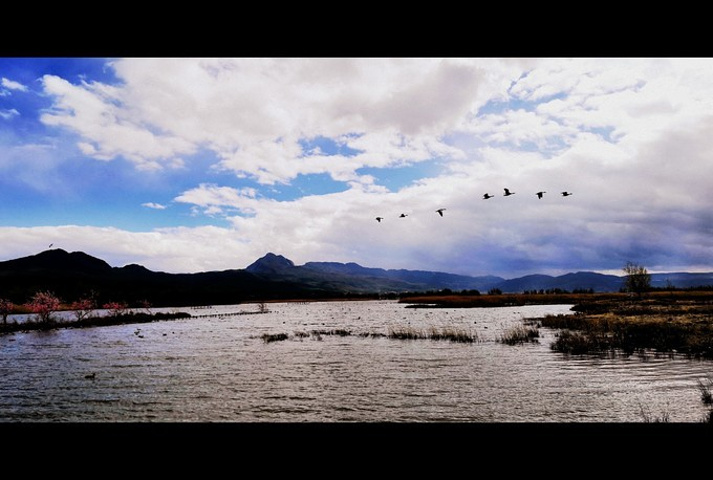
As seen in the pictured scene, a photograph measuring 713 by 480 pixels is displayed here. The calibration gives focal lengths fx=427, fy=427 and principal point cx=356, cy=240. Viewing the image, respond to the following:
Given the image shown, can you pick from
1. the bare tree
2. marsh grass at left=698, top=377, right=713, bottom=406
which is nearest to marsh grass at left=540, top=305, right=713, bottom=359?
marsh grass at left=698, top=377, right=713, bottom=406

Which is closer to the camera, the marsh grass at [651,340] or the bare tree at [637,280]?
the marsh grass at [651,340]

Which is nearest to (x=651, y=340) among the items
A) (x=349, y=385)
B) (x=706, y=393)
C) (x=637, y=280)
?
(x=706, y=393)

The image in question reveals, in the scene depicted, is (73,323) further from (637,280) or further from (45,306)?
(637,280)

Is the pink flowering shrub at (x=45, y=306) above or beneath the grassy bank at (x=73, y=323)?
above

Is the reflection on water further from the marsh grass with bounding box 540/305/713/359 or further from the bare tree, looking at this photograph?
the bare tree

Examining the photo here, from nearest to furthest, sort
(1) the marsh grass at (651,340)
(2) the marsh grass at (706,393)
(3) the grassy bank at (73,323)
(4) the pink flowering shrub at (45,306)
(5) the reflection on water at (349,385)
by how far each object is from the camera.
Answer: (2) the marsh grass at (706,393)
(5) the reflection on water at (349,385)
(1) the marsh grass at (651,340)
(3) the grassy bank at (73,323)
(4) the pink flowering shrub at (45,306)

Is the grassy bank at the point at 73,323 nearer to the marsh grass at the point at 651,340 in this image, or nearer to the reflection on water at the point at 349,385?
the reflection on water at the point at 349,385

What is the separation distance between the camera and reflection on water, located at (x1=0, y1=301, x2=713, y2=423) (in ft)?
43.7

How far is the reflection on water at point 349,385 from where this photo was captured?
13.3 meters

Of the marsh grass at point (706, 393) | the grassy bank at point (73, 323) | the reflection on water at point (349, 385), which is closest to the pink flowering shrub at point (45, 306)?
the grassy bank at point (73, 323)
